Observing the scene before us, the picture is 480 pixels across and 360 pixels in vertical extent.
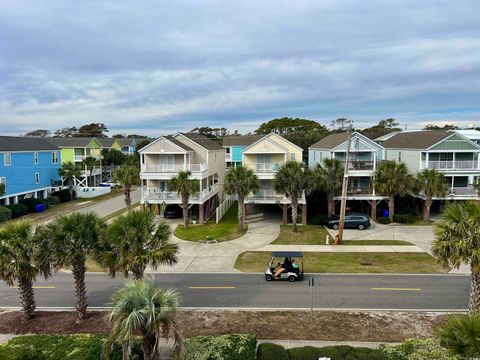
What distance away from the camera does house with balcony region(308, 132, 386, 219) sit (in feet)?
121

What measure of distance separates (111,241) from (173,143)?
23.3m

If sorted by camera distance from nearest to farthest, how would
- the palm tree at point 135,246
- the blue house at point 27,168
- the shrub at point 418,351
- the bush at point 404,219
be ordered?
1. the shrub at point 418,351
2. the palm tree at point 135,246
3. the bush at point 404,219
4. the blue house at point 27,168

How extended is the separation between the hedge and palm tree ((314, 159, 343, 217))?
81.9 ft

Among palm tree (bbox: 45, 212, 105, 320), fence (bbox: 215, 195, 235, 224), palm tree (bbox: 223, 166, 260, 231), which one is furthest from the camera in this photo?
fence (bbox: 215, 195, 235, 224)

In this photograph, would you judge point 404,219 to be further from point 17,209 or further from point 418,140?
point 17,209

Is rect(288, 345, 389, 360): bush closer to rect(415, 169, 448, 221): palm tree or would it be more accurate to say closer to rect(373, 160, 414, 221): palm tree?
rect(373, 160, 414, 221): palm tree

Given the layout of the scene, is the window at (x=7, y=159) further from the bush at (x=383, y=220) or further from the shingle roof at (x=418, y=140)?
the shingle roof at (x=418, y=140)

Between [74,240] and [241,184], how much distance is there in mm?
18239

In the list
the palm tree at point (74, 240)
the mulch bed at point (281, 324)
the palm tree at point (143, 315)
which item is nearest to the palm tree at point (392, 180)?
the mulch bed at point (281, 324)

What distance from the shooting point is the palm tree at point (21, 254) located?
585 inches

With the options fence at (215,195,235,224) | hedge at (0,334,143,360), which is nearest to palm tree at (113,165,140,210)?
fence at (215,195,235,224)

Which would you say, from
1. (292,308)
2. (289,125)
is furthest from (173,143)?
(289,125)

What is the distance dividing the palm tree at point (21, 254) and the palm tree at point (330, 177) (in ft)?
79.4

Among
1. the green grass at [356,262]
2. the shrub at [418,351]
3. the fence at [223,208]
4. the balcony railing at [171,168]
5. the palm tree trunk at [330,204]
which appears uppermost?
the balcony railing at [171,168]
